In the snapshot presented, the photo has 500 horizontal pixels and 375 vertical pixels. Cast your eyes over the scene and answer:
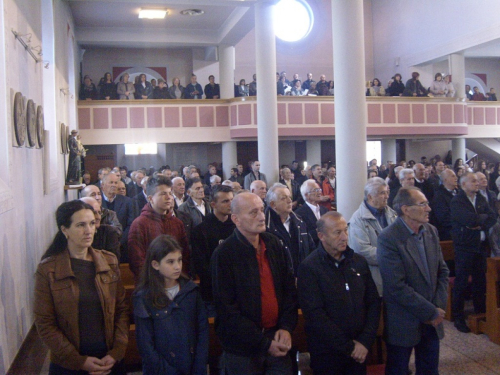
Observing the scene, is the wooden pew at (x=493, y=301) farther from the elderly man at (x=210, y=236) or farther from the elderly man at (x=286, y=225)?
the elderly man at (x=210, y=236)

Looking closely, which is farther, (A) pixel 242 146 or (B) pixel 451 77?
(A) pixel 242 146

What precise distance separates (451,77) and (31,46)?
45.5 ft

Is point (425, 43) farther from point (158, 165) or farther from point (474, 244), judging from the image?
point (474, 244)

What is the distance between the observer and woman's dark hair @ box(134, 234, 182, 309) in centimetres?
285

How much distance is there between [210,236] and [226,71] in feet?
38.9

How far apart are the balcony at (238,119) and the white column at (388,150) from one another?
86.6 inches

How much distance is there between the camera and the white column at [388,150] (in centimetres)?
1803

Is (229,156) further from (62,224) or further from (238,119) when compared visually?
(62,224)

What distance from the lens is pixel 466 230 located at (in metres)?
4.92

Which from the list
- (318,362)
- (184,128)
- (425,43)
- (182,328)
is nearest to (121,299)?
(182,328)

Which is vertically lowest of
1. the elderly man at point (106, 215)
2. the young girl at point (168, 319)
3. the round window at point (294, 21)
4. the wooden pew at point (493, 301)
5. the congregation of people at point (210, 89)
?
the wooden pew at point (493, 301)

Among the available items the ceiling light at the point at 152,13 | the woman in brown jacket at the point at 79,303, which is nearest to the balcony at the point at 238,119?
the ceiling light at the point at 152,13

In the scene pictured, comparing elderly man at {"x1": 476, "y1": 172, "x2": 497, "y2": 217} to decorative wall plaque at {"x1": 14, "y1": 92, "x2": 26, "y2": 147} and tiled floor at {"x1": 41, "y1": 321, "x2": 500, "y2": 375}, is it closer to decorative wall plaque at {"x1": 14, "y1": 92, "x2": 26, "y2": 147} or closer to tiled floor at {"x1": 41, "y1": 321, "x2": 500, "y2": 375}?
tiled floor at {"x1": 41, "y1": 321, "x2": 500, "y2": 375}

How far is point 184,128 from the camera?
47.2ft
